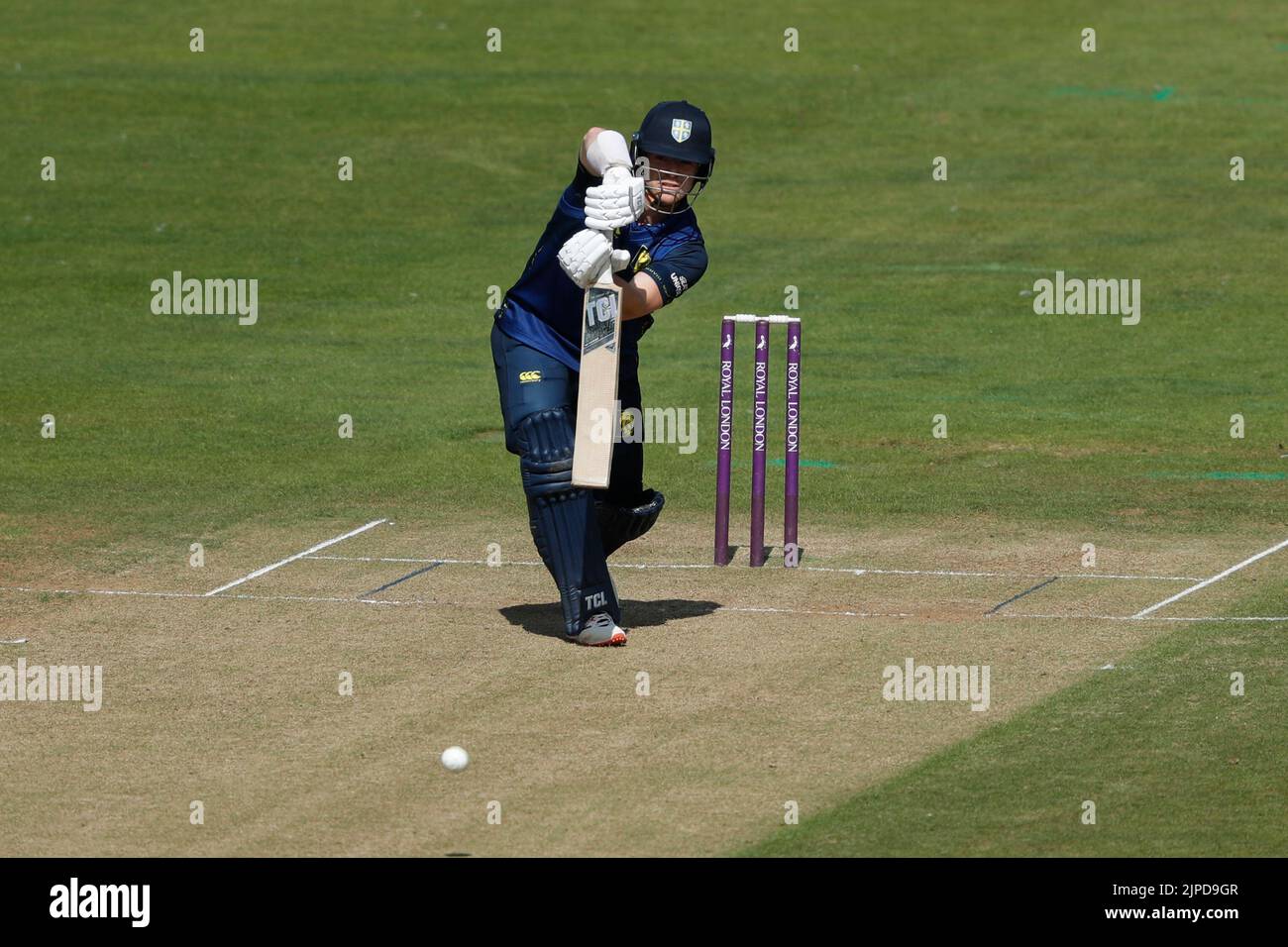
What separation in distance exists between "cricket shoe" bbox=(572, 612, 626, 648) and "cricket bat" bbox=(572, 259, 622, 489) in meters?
0.68

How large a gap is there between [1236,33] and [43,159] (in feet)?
57.4

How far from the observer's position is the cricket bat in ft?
33.5

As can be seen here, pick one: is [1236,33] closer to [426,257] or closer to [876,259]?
[876,259]

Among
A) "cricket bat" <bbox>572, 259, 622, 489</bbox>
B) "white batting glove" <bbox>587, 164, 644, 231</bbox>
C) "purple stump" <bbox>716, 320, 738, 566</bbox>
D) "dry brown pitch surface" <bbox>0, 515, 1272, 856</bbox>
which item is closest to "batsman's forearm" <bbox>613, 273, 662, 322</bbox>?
"cricket bat" <bbox>572, 259, 622, 489</bbox>

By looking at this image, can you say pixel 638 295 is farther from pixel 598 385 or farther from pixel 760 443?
pixel 760 443

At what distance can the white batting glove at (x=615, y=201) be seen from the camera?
998 cm

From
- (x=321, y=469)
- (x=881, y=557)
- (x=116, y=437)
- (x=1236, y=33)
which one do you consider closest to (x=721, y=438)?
(x=881, y=557)

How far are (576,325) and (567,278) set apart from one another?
0.82 ft

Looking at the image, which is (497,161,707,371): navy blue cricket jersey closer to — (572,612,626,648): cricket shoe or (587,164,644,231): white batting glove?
(587,164,644,231): white batting glove

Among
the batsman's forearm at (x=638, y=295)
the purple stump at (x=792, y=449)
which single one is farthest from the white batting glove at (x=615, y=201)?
the purple stump at (x=792, y=449)

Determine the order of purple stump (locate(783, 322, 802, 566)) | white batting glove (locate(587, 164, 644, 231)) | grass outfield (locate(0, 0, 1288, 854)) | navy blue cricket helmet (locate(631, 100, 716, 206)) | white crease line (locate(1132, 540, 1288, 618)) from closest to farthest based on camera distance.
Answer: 1. grass outfield (locate(0, 0, 1288, 854))
2. white batting glove (locate(587, 164, 644, 231))
3. navy blue cricket helmet (locate(631, 100, 716, 206))
4. white crease line (locate(1132, 540, 1288, 618))
5. purple stump (locate(783, 322, 802, 566))

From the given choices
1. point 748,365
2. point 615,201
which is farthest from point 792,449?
point 748,365

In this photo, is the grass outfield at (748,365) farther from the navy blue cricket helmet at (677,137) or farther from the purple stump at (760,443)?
the navy blue cricket helmet at (677,137)

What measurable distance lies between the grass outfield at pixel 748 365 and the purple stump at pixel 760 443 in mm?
510
